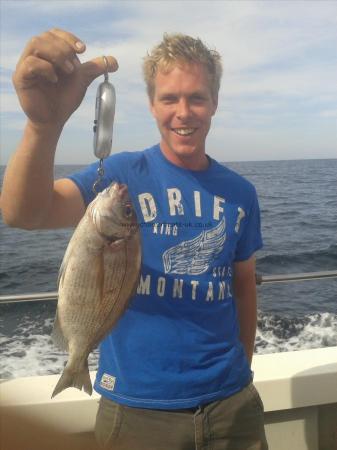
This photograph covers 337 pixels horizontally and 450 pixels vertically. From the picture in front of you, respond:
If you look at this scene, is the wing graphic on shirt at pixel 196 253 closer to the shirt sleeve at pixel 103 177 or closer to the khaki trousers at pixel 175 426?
the shirt sleeve at pixel 103 177

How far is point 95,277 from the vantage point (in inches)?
69.1

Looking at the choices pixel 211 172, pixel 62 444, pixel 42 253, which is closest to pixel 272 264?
pixel 42 253

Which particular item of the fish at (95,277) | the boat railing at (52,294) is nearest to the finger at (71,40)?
the fish at (95,277)

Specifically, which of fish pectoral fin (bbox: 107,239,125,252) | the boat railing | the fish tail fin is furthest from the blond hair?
the boat railing

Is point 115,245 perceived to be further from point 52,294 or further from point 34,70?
point 52,294

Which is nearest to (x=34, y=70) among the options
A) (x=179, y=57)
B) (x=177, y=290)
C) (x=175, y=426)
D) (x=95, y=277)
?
(x=95, y=277)

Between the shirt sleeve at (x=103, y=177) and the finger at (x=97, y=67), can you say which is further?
the shirt sleeve at (x=103, y=177)

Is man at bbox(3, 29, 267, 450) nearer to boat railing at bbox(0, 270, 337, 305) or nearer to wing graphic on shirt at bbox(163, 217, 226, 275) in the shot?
wing graphic on shirt at bbox(163, 217, 226, 275)

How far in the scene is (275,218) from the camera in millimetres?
24094

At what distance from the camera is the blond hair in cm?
214

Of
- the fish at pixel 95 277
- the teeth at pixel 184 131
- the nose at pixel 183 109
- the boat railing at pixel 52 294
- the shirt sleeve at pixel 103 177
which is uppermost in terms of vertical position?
the nose at pixel 183 109

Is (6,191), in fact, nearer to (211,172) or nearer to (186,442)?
(211,172)

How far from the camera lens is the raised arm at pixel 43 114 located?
152 centimetres

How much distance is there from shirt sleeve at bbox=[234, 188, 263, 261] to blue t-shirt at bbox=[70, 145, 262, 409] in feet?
0.42
